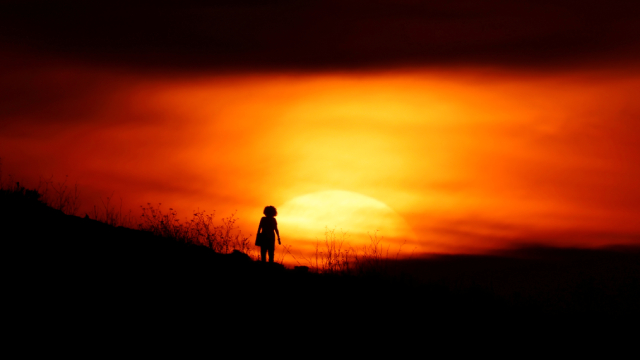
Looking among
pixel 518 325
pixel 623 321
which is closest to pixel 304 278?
pixel 518 325

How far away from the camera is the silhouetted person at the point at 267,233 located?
1337cm

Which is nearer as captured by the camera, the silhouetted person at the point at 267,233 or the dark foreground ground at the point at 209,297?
the dark foreground ground at the point at 209,297

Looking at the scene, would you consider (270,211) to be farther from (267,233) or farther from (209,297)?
(209,297)

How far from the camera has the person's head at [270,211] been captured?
13.7 meters

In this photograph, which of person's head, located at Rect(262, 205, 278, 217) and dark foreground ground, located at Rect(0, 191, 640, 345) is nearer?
dark foreground ground, located at Rect(0, 191, 640, 345)

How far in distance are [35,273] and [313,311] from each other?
14.0 feet

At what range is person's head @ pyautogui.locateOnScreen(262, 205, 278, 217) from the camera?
13.7 meters

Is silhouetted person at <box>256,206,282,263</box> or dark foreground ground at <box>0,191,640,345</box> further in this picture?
silhouetted person at <box>256,206,282,263</box>

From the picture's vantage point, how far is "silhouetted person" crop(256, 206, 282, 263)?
526 inches

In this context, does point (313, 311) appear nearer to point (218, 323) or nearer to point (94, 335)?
point (218, 323)

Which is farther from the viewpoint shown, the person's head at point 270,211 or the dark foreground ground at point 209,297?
Answer: the person's head at point 270,211

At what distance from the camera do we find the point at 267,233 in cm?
1345

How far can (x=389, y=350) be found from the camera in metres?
7.25

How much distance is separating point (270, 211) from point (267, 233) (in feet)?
2.05
